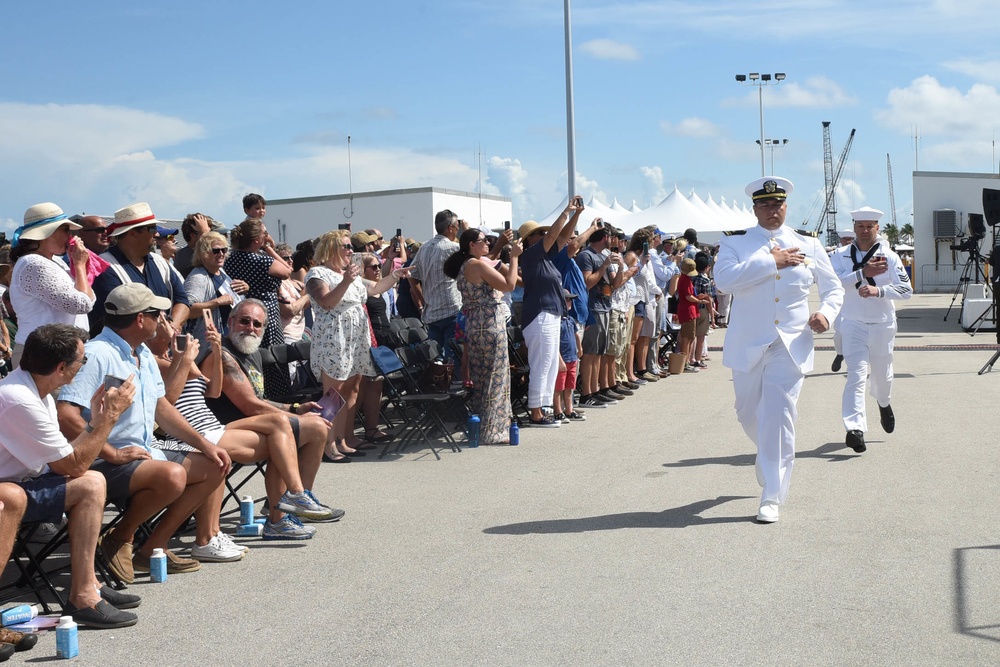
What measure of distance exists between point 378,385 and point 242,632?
524 centimetres

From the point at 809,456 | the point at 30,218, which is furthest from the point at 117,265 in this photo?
the point at 809,456

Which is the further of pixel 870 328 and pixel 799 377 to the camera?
pixel 870 328

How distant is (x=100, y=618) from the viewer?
495 cm

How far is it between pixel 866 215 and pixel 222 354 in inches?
231

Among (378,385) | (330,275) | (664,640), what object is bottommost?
(664,640)

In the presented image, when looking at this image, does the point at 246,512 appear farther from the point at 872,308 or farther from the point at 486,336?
the point at 872,308

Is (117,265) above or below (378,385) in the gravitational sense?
above

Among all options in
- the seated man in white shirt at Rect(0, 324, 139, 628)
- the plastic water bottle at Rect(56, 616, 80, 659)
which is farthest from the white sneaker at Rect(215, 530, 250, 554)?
the plastic water bottle at Rect(56, 616, 80, 659)

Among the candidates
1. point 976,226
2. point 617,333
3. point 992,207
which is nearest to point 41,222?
point 617,333

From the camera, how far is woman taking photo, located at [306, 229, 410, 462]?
905 cm

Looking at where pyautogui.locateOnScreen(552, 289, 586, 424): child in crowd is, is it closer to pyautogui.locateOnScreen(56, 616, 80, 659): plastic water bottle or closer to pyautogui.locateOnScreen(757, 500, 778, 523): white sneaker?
pyautogui.locateOnScreen(757, 500, 778, 523): white sneaker

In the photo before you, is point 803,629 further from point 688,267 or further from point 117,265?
point 688,267

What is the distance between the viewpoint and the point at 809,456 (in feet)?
29.3

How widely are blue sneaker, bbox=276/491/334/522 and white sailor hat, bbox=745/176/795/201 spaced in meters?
3.47
